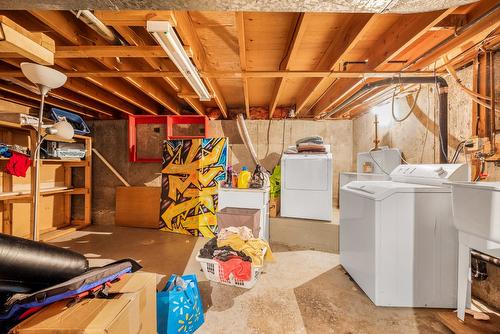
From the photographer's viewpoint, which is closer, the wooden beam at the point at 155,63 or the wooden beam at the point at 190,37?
the wooden beam at the point at 190,37

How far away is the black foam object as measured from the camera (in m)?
0.84

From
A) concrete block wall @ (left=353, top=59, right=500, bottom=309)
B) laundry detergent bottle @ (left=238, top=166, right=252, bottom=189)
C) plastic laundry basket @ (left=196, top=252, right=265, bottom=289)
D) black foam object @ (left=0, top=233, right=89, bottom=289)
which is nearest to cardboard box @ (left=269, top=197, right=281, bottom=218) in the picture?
laundry detergent bottle @ (left=238, top=166, right=252, bottom=189)

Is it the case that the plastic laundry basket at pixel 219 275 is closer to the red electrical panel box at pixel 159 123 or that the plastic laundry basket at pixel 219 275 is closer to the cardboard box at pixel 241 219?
the cardboard box at pixel 241 219

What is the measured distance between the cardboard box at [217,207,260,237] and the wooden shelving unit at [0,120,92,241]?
299 centimetres

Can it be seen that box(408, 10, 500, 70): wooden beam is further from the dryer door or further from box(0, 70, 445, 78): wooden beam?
the dryer door

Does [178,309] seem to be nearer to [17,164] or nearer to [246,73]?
[246,73]

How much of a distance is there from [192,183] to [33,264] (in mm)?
3116

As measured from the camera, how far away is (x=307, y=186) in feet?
10.6

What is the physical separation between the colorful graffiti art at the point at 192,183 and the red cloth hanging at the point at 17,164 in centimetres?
196

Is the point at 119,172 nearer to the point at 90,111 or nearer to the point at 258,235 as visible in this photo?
the point at 90,111

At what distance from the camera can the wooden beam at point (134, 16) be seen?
1.45 meters

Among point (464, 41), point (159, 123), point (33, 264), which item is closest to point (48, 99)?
point (159, 123)

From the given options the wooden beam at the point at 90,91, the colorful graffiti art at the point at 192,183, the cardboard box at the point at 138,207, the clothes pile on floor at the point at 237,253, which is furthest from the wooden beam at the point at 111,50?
the cardboard box at the point at 138,207

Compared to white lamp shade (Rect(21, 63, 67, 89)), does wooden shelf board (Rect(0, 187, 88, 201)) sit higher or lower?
lower
